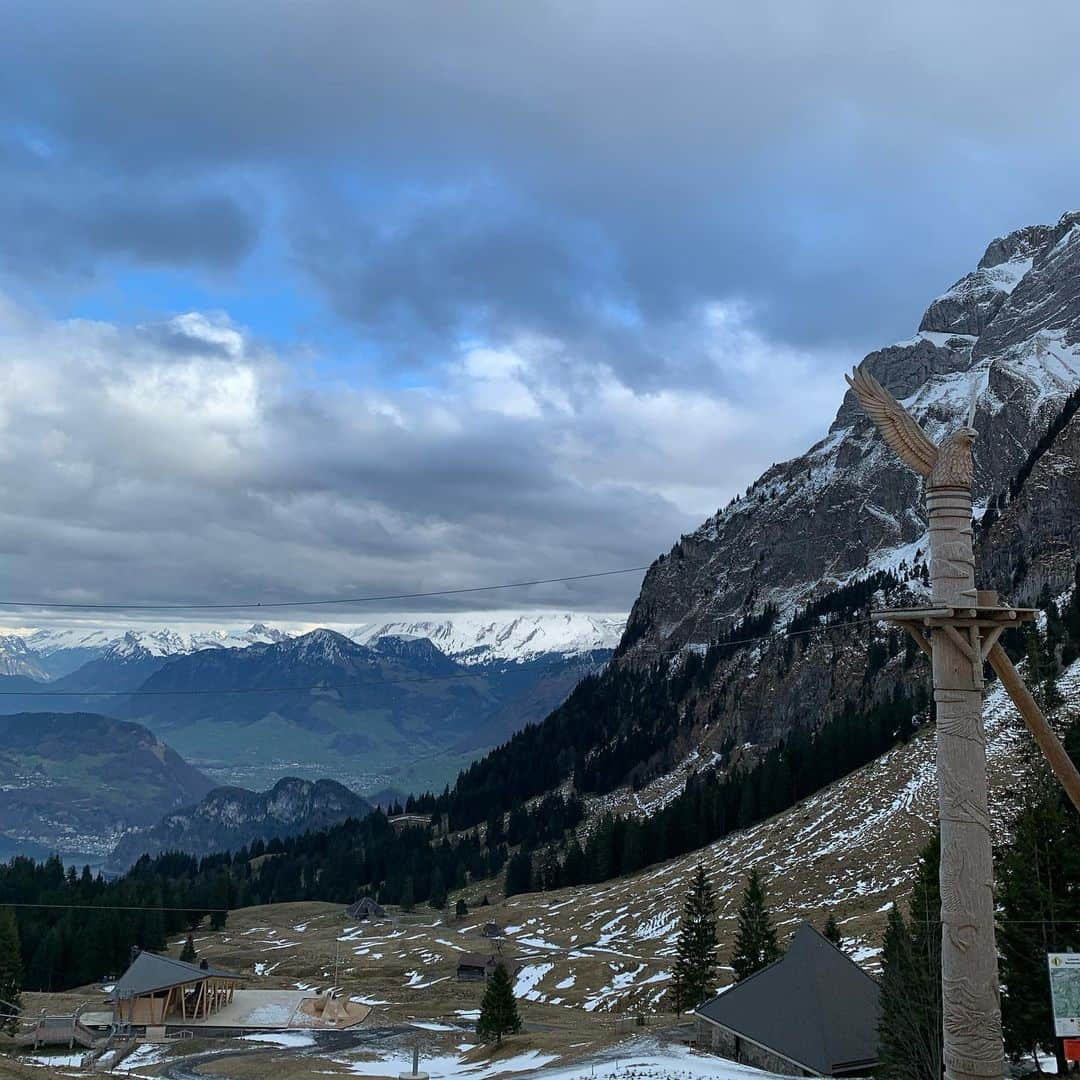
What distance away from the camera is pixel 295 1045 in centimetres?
6359

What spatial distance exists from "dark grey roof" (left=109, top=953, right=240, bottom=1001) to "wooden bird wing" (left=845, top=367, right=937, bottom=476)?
74023 millimetres

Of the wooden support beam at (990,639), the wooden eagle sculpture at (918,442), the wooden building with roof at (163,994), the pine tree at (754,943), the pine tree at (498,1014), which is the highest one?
the wooden eagle sculpture at (918,442)

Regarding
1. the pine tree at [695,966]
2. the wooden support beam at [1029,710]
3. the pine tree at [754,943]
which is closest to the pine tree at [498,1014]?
the pine tree at [695,966]

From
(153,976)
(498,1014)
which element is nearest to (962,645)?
(498,1014)

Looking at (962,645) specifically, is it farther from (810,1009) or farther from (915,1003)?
(810,1009)

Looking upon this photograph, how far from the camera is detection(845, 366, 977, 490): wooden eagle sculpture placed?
16875mm

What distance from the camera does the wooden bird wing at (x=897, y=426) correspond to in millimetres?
17219

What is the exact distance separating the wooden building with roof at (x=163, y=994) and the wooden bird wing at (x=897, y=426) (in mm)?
74027

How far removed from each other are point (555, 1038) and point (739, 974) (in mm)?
14990

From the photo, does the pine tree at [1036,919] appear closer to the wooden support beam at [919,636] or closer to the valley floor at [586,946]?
the valley floor at [586,946]

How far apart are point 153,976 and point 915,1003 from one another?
63.1m

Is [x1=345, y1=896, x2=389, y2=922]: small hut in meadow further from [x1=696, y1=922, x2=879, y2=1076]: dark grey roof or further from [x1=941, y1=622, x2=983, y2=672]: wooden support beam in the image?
[x1=941, y1=622, x2=983, y2=672]: wooden support beam

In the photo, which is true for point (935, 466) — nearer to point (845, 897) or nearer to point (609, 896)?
point (845, 897)

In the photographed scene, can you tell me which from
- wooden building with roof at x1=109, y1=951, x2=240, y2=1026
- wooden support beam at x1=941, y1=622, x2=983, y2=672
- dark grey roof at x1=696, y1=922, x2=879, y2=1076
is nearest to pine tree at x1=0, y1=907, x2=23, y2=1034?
wooden building with roof at x1=109, y1=951, x2=240, y2=1026
